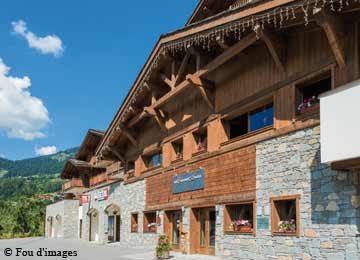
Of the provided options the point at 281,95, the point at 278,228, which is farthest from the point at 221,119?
the point at 278,228

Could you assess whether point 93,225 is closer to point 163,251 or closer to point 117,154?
point 117,154

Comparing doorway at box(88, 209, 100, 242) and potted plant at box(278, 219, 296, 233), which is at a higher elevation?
potted plant at box(278, 219, 296, 233)

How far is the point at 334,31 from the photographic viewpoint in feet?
31.2

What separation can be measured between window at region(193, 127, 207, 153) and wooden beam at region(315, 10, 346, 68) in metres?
6.75

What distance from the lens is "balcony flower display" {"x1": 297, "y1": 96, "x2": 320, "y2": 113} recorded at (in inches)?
422

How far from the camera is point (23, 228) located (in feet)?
165

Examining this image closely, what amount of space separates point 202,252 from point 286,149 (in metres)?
5.73

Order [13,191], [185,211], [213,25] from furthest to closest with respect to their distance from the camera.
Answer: [13,191], [185,211], [213,25]

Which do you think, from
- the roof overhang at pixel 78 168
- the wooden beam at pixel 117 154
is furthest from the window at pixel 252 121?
the roof overhang at pixel 78 168

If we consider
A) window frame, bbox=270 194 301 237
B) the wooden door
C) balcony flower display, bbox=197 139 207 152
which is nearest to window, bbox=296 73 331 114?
window frame, bbox=270 194 301 237

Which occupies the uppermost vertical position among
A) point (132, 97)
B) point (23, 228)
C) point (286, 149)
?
point (132, 97)

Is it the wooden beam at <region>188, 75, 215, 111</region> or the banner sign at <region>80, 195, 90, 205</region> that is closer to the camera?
the wooden beam at <region>188, 75, 215, 111</region>

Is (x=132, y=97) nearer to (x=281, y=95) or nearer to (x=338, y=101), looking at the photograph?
(x=281, y=95)

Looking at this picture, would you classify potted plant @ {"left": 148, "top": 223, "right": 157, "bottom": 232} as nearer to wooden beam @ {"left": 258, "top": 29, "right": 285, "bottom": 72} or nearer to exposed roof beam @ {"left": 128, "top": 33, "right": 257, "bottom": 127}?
exposed roof beam @ {"left": 128, "top": 33, "right": 257, "bottom": 127}
